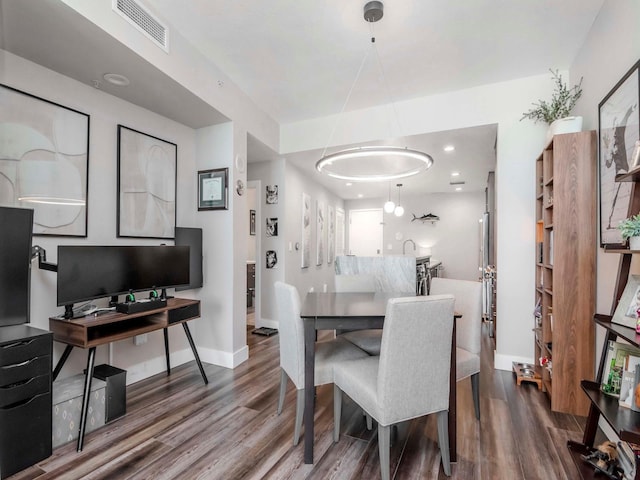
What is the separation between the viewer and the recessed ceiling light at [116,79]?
2338 millimetres

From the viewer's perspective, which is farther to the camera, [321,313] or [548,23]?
[548,23]

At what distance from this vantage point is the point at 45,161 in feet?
7.23

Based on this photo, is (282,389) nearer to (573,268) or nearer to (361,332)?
(361,332)

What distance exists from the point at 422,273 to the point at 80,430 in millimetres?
4404

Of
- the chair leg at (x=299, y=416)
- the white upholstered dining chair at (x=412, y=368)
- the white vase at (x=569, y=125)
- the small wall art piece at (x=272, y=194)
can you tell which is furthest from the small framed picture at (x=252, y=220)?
the white upholstered dining chair at (x=412, y=368)

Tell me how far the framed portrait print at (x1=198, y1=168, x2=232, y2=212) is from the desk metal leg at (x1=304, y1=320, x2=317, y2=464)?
184cm

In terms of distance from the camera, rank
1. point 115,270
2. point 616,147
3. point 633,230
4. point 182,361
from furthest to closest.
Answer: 1. point 182,361
2. point 115,270
3. point 616,147
4. point 633,230

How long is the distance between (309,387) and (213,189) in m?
2.25

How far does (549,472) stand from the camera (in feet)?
5.55

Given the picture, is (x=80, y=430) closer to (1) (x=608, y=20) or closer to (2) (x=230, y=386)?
(2) (x=230, y=386)

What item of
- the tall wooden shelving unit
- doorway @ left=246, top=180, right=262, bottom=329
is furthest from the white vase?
doorway @ left=246, top=180, right=262, bottom=329

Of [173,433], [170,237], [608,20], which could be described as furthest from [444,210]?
[173,433]

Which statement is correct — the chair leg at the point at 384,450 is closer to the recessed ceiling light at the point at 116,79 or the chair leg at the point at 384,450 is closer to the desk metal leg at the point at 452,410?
the desk metal leg at the point at 452,410

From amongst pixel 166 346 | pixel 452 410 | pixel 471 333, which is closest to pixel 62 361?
pixel 166 346
